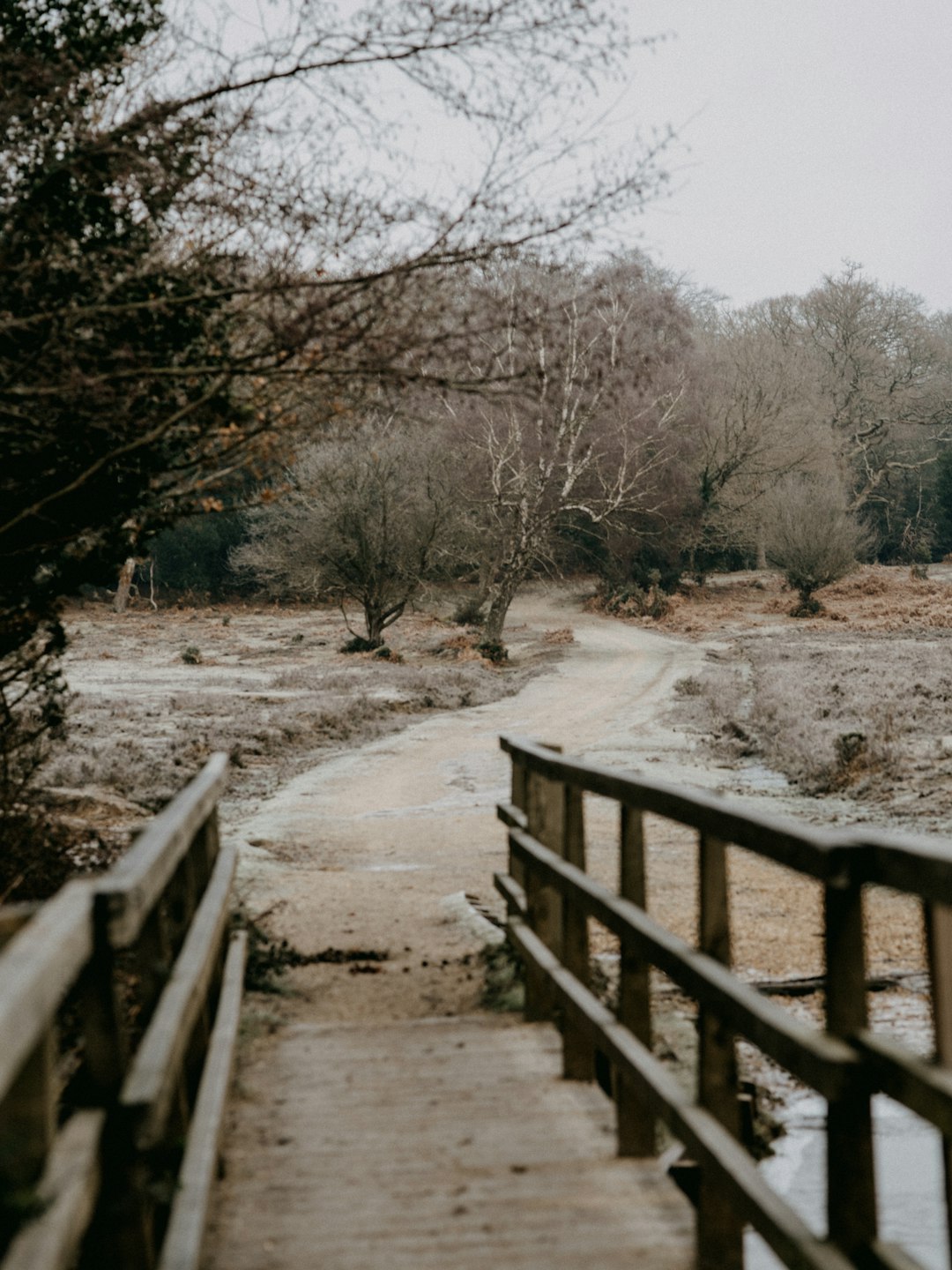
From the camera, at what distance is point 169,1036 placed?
2.74m

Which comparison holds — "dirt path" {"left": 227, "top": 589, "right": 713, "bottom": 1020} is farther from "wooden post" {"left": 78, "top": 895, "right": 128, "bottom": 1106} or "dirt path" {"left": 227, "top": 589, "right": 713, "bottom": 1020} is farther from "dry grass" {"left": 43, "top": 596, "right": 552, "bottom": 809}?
"wooden post" {"left": 78, "top": 895, "right": 128, "bottom": 1106}

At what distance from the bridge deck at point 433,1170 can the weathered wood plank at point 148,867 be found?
1.02 m

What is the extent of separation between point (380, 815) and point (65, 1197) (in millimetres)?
11549

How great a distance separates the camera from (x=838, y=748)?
15.4m

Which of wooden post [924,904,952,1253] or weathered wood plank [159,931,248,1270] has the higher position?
wooden post [924,904,952,1253]

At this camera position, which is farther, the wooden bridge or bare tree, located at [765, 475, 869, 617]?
bare tree, located at [765, 475, 869, 617]

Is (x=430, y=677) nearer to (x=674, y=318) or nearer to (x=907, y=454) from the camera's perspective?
(x=674, y=318)

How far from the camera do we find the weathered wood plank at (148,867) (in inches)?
92.4

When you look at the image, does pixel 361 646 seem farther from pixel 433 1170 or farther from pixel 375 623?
pixel 433 1170

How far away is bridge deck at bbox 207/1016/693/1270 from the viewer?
3.26 meters

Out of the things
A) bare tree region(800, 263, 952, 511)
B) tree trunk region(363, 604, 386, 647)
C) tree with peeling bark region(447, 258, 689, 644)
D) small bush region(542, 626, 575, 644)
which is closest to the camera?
tree with peeling bark region(447, 258, 689, 644)

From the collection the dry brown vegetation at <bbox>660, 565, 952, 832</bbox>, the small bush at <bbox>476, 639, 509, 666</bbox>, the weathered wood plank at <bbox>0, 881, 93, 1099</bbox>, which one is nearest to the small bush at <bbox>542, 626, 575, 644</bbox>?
the small bush at <bbox>476, 639, 509, 666</bbox>

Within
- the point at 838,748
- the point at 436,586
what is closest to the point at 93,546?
the point at 838,748

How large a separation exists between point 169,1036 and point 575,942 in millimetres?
2351
